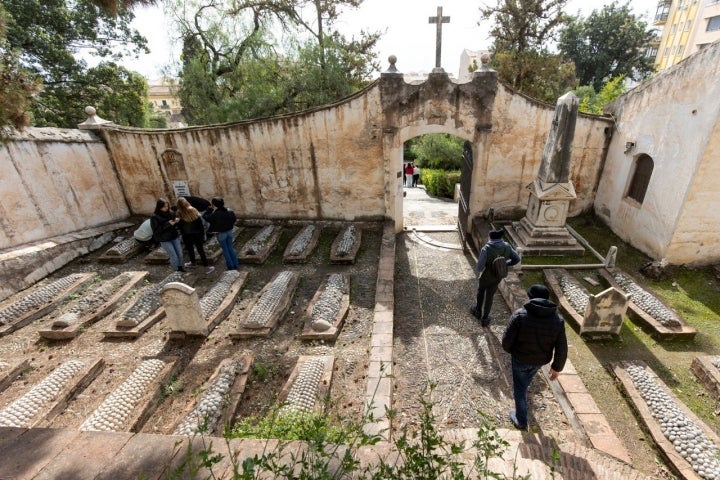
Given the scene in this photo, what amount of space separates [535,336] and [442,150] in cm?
1568

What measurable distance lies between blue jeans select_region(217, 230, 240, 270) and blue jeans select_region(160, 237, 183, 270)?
1.00 meters

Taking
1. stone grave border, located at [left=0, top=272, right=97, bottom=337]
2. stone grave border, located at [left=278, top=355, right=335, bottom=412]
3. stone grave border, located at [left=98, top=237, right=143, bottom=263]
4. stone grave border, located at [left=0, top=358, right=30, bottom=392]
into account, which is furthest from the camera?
stone grave border, located at [left=98, top=237, right=143, bottom=263]

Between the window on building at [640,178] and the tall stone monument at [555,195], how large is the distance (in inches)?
86.2

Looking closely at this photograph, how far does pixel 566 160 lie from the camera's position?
7.72 metres

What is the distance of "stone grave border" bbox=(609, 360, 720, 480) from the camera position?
3600mm

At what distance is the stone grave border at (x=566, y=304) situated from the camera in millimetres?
5742

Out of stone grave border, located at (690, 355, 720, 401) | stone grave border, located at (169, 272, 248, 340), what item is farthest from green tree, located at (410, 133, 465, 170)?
stone grave border, located at (690, 355, 720, 401)

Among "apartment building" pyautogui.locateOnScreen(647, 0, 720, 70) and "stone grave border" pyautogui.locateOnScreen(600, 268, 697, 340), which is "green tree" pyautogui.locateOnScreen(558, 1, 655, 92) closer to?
"apartment building" pyautogui.locateOnScreen(647, 0, 720, 70)

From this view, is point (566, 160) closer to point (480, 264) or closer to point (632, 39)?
point (480, 264)

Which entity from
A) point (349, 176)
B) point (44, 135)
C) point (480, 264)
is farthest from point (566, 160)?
point (44, 135)

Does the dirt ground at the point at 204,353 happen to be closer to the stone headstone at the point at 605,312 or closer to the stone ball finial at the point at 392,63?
the stone headstone at the point at 605,312

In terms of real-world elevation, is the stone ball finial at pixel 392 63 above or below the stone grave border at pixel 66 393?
above

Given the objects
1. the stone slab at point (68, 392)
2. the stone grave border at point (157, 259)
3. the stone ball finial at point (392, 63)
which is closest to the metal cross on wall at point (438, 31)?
the stone ball finial at point (392, 63)

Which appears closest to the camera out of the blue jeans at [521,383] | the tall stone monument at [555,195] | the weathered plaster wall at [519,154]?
the blue jeans at [521,383]
